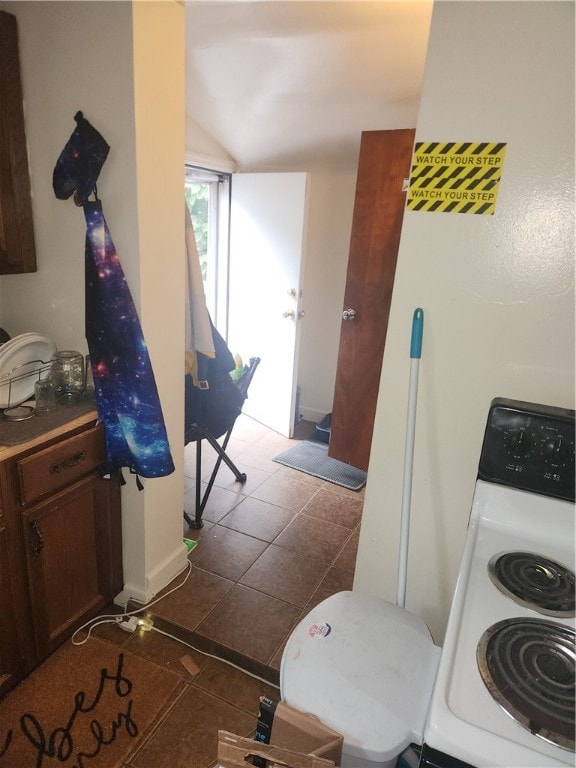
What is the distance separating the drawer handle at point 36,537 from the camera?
1477 mm

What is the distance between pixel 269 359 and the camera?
3.50 m

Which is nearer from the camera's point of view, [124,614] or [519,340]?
[519,340]

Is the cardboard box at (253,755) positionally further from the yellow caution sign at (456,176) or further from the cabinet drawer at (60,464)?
the yellow caution sign at (456,176)

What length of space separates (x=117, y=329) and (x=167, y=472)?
21.0 inches

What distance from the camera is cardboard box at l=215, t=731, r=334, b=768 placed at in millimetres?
893

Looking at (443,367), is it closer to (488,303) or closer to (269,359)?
(488,303)

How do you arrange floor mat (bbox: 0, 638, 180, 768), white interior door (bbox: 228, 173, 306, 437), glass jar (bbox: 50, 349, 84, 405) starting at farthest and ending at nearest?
white interior door (bbox: 228, 173, 306, 437)
glass jar (bbox: 50, 349, 84, 405)
floor mat (bbox: 0, 638, 180, 768)

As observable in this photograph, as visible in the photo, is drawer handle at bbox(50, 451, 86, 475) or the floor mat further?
drawer handle at bbox(50, 451, 86, 475)

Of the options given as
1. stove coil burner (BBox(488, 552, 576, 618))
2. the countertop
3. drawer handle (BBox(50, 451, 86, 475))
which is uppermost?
the countertop

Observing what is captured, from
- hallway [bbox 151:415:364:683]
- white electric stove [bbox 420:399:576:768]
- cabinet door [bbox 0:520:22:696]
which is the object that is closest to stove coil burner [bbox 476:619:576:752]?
white electric stove [bbox 420:399:576:768]

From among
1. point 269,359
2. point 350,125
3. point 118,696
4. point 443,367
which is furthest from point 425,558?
point 350,125

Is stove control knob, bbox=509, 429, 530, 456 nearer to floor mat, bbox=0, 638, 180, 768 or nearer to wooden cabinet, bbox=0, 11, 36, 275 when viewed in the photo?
floor mat, bbox=0, 638, 180, 768

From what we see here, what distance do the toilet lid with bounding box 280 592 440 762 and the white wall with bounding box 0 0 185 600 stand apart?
35.5 inches

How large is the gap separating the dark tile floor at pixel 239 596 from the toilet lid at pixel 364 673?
0.60 metres
